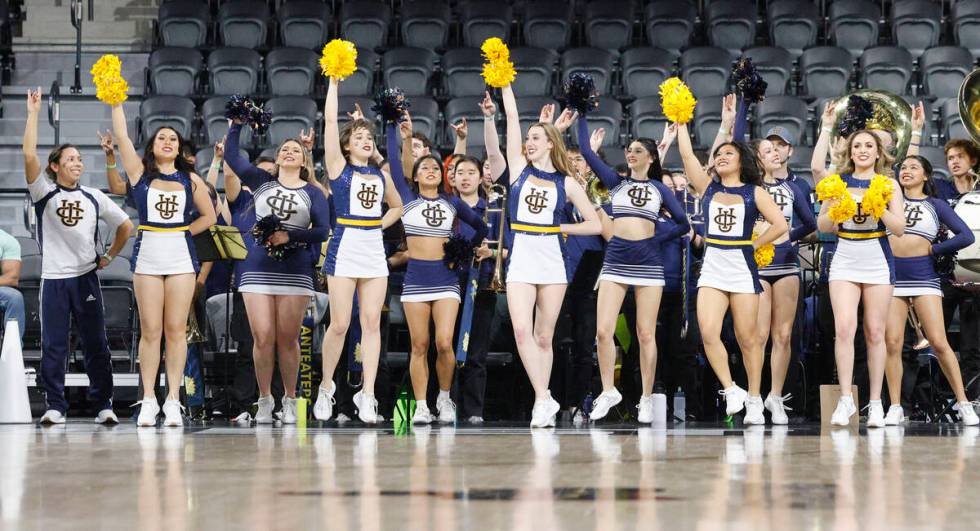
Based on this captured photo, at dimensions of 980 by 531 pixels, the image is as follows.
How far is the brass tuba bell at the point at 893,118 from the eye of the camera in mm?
9812

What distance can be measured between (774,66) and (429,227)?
6667mm

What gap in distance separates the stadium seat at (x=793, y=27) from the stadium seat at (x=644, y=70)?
1529mm

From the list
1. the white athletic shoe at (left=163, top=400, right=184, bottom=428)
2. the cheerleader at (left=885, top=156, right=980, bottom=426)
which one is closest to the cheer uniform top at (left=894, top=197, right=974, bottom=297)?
Result: the cheerleader at (left=885, top=156, right=980, bottom=426)

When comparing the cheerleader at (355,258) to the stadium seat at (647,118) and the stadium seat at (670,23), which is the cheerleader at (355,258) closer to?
the stadium seat at (647,118)

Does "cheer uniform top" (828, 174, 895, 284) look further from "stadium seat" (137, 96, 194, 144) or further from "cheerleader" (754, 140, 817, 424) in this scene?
"stadium seat" (137, 96, 194, 144)

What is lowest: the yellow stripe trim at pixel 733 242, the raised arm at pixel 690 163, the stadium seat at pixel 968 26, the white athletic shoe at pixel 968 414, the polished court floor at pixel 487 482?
the white athletic shoe at pixel 968 414

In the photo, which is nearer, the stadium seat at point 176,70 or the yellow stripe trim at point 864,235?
the yellow stripe trim at point 864,235

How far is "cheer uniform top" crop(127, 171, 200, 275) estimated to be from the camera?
7547mm

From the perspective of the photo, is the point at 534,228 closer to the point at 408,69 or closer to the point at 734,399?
the point at 734,399

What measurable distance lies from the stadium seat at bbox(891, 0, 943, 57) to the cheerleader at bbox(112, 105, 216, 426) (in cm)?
956

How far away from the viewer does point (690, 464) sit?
4.62 meters

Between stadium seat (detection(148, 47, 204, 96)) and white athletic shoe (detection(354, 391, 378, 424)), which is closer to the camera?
white athletic shoe (detection(354, 391, 378, 424))

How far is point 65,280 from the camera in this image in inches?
311

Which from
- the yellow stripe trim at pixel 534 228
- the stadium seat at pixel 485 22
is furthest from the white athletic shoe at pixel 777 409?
the stadium seat at pixel 485 22
